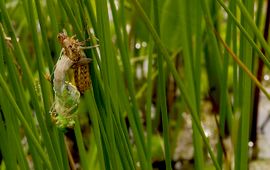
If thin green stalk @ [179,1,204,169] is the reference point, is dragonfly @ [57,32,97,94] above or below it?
above

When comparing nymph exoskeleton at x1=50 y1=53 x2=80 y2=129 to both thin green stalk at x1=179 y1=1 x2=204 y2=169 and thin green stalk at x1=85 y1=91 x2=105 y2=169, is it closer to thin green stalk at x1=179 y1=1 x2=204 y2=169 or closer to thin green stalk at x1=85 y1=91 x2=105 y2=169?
thin green stalk at x1=85 y1=91 x2=105 y2=169

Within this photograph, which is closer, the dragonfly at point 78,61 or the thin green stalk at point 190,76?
the dragonfly at point 78,61

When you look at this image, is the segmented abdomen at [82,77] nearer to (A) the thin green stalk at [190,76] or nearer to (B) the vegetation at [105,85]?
(B) the vegetation at [105,85]

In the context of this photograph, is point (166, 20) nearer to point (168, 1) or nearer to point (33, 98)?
point (168, 1)

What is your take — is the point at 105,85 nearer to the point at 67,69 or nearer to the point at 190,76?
the point at 67,69

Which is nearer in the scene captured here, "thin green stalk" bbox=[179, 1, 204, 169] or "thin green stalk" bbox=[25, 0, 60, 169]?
"thin green stalk" bbox=[25, 0, 60, 169]

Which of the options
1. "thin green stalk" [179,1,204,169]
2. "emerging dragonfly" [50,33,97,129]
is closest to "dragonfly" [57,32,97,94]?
"emerging dragonfly" [50,33,97,129]

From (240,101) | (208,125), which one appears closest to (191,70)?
(240,101)

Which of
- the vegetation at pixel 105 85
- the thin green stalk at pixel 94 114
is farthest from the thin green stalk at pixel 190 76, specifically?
the thin green stalk at pixel 94 114
